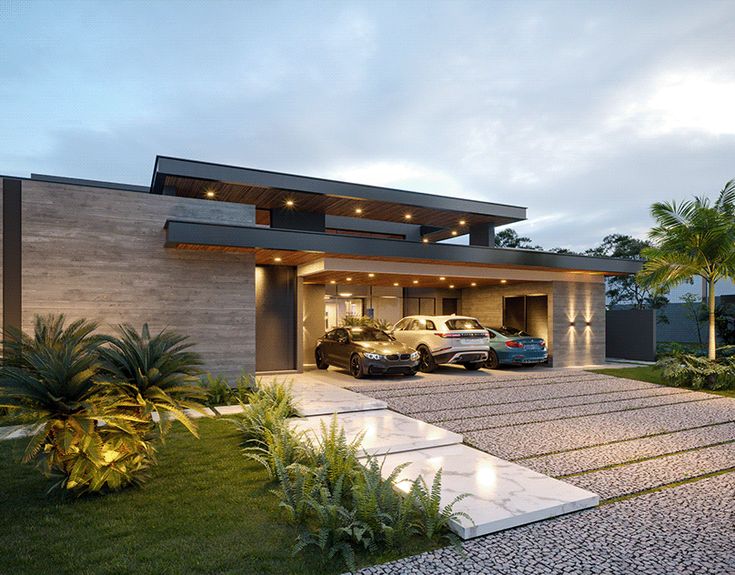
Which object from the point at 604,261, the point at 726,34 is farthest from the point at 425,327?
the point at 726,34

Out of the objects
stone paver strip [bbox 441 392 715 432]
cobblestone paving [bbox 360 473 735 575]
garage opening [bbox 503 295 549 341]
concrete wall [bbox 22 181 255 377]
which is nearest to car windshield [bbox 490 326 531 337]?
garage opening [bbox 503 295 549 341]

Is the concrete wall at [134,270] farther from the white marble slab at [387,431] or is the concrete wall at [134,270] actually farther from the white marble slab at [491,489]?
the white marble slab at [491,489]

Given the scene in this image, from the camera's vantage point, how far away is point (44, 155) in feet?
350

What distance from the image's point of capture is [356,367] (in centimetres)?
1258

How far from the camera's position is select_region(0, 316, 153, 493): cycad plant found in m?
3.70

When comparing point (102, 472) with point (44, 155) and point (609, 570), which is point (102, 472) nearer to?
point (609, 570)

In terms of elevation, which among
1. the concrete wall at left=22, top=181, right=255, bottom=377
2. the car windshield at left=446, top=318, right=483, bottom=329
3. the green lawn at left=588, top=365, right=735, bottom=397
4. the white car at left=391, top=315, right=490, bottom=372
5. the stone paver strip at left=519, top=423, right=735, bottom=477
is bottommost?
the green lawn at left=588, top=365, right=735, bottom=397

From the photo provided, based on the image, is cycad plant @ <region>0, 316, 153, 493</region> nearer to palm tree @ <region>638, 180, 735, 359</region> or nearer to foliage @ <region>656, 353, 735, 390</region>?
foliage @ <region>656, 353, 735, 390</region>

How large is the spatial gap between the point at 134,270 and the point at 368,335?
6.65 meters

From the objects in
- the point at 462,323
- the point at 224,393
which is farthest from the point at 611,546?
the point at 462,323

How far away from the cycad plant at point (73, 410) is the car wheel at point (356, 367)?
26.1 ft

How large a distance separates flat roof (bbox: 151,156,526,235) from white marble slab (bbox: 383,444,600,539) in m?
10.2

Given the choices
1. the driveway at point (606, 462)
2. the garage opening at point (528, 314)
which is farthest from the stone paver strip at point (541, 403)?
the garage opening at point (528, 314)

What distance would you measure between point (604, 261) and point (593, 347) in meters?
3.55
